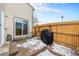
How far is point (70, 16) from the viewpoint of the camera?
231 cm

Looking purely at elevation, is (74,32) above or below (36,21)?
below

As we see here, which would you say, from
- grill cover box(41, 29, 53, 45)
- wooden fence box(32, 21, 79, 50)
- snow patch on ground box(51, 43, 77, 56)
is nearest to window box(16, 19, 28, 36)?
wooden fence box(32, 21, 79, 50)

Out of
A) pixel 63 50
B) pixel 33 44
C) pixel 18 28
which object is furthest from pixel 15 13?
pixel 63 50

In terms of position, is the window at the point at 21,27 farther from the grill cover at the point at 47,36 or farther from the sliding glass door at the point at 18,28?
the grill cover at the point at 47,36

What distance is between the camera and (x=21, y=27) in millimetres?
2355

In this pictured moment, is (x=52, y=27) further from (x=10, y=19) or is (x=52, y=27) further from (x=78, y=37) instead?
(x=10, y=19)

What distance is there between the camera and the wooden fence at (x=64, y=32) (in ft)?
7.48

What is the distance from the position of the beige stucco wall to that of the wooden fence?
0.20 meters

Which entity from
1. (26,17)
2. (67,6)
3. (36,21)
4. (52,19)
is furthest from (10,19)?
(67,6)

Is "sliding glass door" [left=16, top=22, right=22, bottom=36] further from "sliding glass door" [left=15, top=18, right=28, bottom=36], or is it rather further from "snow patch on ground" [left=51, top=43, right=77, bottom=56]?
"snow patch on ground" [left=51, top=43, right=77, bottom=56]

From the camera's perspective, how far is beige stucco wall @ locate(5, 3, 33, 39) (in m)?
2.28

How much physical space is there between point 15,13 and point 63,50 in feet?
3.07

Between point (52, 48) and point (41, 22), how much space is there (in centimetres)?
44

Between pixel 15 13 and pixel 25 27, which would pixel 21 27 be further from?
pixel 15 13
